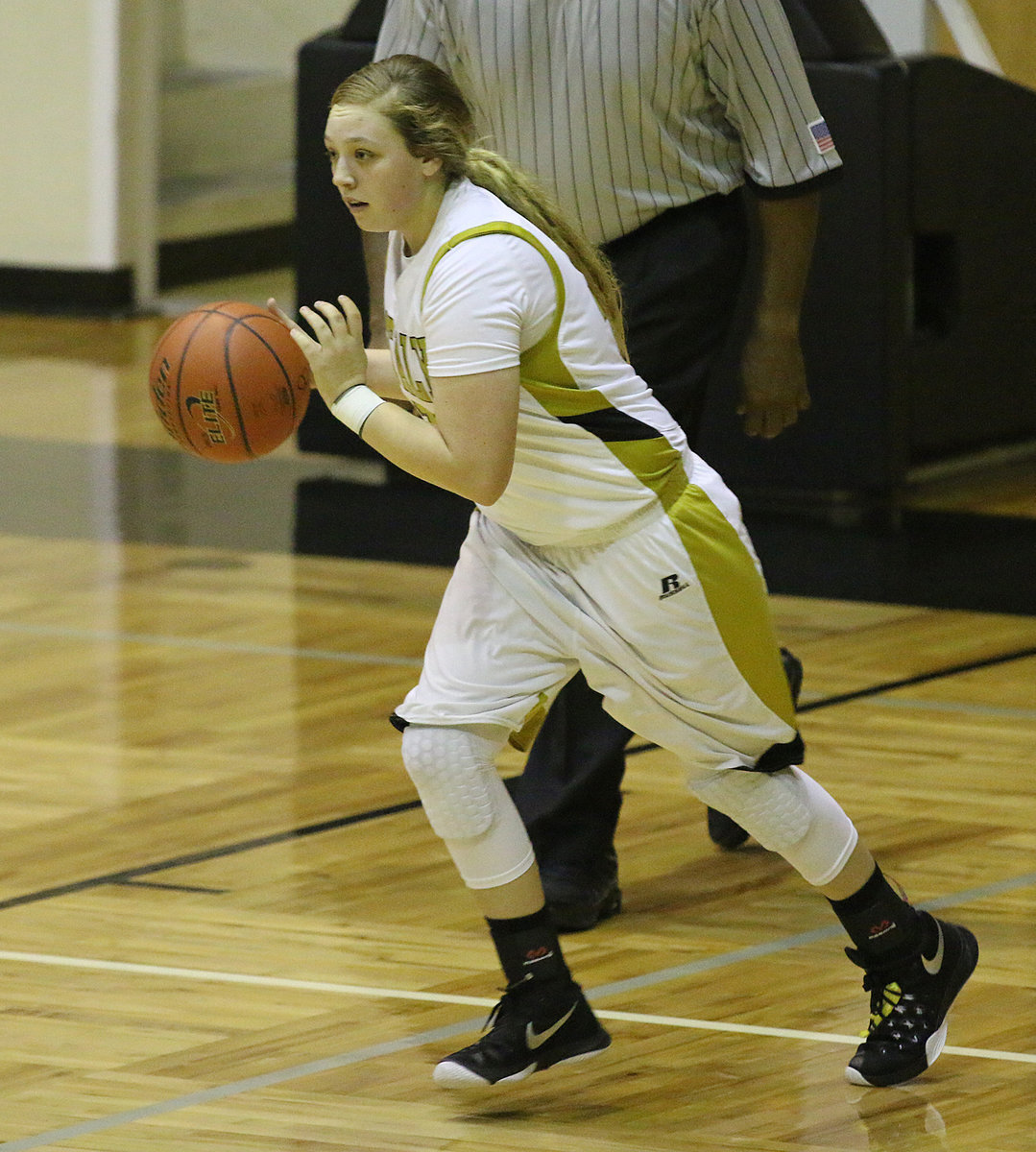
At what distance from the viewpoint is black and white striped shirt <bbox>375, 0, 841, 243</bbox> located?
373 cm

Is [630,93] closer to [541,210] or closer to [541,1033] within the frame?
[541,210]

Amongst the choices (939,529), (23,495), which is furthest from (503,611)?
(23,495)

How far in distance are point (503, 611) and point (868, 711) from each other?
2061 millimetres

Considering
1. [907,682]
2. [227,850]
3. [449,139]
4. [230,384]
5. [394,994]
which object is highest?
[449,139]

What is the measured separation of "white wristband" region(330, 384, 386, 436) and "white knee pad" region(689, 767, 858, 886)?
2.06 feet

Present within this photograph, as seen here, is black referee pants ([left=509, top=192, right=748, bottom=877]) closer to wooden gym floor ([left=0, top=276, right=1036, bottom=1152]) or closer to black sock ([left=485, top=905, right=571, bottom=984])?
wooden gym floor ([left=0, top=276, right=1036, bottom=1152])

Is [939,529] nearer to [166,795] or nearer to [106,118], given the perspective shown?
[166,795]

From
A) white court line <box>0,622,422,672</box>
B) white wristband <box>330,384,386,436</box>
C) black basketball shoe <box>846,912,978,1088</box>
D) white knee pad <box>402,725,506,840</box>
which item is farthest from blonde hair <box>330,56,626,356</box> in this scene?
white court line <box>0,622,422,672</box>

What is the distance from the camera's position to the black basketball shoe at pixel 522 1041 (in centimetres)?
303

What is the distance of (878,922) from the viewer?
3104mm

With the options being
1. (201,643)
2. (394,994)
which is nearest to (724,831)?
(394,994)

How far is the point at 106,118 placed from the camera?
37.1 feet

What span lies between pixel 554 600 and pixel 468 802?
0.28 meters

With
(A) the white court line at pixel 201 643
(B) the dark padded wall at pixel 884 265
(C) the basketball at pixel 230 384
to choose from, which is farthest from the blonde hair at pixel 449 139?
(B) the dark padded wall at pixel 884 265
